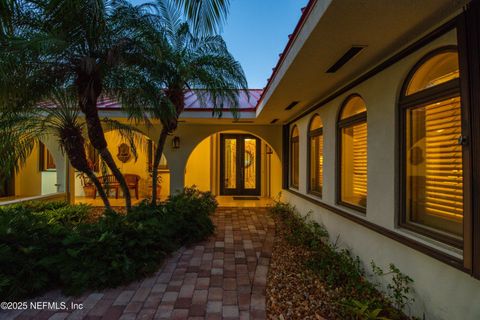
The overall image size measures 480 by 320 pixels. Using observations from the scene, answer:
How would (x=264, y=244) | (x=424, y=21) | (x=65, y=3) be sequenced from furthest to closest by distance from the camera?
(x=264, y=244) → (x=65, y=3) → (x=424, y=21)

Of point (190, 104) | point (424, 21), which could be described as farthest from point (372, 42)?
point (190, 104)

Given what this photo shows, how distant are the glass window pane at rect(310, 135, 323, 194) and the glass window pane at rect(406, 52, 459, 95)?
279 cm

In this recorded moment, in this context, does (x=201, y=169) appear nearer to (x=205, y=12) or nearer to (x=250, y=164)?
(x=250, y=164)

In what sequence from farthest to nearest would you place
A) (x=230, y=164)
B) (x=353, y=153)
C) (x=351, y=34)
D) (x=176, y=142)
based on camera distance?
(x=230, y=164)
(x=176, y=142)
(x=353, y=153)
(x=351, y=34)

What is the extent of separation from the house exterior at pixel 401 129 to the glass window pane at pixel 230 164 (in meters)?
6.03

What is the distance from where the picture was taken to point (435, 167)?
2.60 metres

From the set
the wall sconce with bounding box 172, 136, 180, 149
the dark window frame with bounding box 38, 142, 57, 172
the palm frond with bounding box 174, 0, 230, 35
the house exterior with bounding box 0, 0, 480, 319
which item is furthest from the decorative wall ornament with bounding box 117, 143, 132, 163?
the palm frond with bounding box 174, 0, 230, 35

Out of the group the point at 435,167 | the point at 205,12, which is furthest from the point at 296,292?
the point at 205,12

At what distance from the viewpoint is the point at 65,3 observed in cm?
320

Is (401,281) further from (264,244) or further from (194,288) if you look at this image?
(264,244)

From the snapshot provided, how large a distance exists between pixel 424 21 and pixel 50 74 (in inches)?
173

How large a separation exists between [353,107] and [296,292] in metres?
2.67

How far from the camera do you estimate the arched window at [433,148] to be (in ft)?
7.63

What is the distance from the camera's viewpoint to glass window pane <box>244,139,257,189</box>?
11.4 meters
